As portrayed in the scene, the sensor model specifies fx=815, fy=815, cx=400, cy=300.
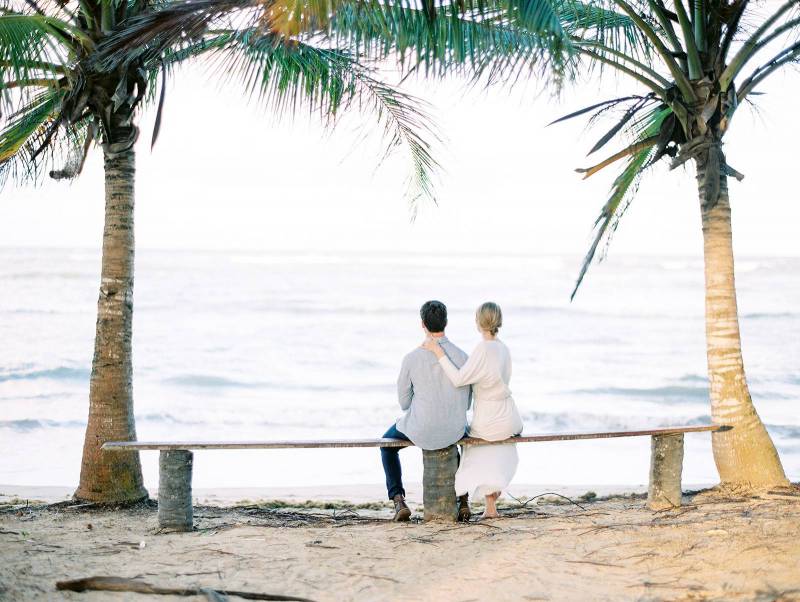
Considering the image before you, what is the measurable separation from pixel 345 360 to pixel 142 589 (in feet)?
59.0

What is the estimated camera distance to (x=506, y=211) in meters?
40.7

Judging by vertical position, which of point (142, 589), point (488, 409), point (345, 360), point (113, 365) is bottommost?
point (142, 589)

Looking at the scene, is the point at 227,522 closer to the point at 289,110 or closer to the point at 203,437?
the point at 289,110

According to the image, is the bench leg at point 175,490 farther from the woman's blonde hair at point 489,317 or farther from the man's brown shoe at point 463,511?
the woman's blonde hair at point 489,317

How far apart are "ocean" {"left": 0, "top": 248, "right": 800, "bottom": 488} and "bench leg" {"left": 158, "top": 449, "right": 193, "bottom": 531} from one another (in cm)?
375

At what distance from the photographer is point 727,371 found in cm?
610

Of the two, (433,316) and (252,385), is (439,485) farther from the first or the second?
Answer: (252,385)

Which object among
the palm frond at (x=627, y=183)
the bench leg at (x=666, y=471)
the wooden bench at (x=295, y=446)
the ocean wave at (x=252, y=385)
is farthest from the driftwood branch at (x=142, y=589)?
the ocean wave at (x=252, y=385)

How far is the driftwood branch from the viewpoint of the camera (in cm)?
399

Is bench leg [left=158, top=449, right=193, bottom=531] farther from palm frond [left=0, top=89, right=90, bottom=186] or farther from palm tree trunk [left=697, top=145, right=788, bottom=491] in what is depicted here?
palm tree trunk [left=697, top=145, right=788, bottom=491]

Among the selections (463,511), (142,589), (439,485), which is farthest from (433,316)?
(142,589)

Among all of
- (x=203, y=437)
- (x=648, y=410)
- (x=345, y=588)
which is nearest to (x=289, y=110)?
(x=345, y=588)

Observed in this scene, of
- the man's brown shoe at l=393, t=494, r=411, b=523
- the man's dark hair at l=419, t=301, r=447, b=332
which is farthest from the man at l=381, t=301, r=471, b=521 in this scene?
the man's brown shoe at l=393, t=494, r=411, b=523

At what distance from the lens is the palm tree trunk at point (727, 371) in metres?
6.03
